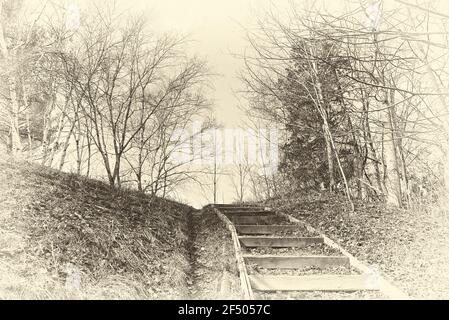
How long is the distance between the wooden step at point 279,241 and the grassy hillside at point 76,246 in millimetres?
1521

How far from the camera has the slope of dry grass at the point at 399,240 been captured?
682 centimetres

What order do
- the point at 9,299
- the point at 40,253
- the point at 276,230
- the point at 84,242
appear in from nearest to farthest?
the point at 9,299
the point at 40,253
the point at 84,242
the point at 276,230

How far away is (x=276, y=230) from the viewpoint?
38.9 ft

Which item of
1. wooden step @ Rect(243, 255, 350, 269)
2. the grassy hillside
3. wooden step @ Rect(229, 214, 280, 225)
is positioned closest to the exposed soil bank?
the grassy hillside

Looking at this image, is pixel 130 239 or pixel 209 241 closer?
pixel 130 239

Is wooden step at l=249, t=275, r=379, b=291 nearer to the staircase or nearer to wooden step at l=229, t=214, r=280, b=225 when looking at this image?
the staircase

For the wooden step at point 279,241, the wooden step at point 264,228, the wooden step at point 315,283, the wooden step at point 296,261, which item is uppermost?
the wooden step at point 264,228

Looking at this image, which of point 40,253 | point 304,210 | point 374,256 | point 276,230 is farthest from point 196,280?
point 304,210

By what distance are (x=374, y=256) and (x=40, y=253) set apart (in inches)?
225

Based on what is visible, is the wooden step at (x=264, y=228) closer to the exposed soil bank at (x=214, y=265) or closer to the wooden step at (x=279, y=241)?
the exposed soil bank at (x=214, y=265)

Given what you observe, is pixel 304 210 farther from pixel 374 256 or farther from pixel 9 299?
pixel 9 299

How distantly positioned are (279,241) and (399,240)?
2.57 m

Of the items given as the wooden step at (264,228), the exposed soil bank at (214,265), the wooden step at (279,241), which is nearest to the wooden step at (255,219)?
the exposed soil bank at (214,265)
